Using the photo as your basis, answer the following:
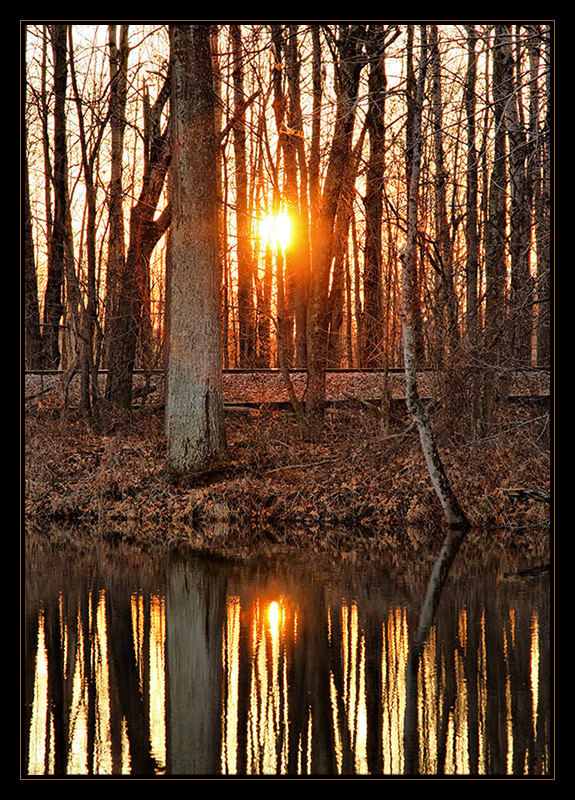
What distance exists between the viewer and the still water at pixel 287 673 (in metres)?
5.89

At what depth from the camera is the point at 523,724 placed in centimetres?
633

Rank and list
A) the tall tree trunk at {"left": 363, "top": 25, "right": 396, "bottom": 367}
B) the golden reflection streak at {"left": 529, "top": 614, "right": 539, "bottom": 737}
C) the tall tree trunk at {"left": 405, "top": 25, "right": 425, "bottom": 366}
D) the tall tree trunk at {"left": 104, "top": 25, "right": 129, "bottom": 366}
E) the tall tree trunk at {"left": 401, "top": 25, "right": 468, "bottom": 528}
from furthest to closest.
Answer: the tall tree trunk at {"left": 104, "top": 25, "right": 129, "bottom": 366}
the tall tree trunk at {"left": 363, "top": 25, "right": 396, "bottom": 367}
the tall tree trunk at {"left": 405, "top": 25, "right": 425, "bottom": 366}
the tall tree trunk at {"left": 401, "top": 25, "right": 468, "bottom": 528}
the golden reflection streak at {"left": 529, "top": 614, "right": 539, "bottom": 737}

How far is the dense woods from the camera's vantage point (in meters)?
15.4

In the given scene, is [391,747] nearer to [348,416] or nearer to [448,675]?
[448,675]

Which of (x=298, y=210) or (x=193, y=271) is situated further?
(x=298, y=210)

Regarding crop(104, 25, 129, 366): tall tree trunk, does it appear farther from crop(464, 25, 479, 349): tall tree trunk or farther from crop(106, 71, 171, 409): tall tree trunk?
crop(464, 25, 479, 349): tall tree trunk

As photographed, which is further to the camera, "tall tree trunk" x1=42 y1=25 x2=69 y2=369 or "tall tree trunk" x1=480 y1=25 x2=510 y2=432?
"tall tree trunk" x1=42 y1=25 x2=69 y2=369

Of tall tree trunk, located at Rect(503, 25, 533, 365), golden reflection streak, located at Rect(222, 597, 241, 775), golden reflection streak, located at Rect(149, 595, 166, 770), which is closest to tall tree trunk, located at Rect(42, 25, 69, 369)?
tall tree trunk, located at Rect(503, 25, 533, 365)

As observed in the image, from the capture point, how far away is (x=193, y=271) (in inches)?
675

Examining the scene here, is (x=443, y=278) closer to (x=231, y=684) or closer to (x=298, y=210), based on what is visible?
(x=298, y=210)

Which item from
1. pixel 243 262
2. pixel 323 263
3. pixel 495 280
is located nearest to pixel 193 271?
pixel 323 263

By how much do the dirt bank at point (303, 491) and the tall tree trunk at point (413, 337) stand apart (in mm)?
512

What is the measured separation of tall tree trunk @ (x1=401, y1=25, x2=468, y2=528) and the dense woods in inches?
1.4

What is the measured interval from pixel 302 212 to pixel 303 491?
8866 millimetres
